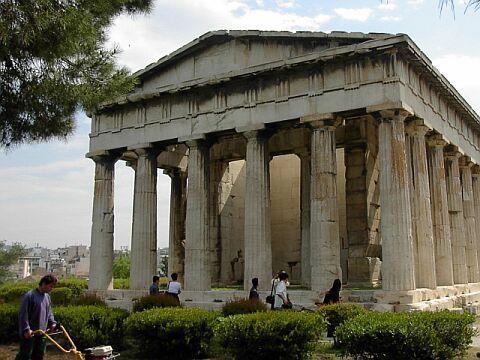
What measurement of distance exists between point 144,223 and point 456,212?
12.1 m

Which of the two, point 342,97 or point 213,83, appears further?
point 213,83

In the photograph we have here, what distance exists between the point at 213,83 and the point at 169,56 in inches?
101

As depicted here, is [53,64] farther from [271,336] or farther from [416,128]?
[416,128]

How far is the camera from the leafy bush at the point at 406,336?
848 cm

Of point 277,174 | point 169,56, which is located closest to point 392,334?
point 169,56

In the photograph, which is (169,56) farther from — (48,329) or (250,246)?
(48,329)

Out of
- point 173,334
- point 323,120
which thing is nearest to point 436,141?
point 323,120

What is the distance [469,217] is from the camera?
77.1 feet

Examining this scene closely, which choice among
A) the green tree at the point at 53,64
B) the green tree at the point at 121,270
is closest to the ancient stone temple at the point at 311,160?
the green tree at the point at 53,64

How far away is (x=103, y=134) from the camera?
22094 millimetres

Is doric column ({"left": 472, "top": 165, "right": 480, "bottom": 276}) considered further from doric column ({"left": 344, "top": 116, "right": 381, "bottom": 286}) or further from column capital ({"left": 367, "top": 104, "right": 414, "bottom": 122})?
column capital ({"left": 367, "top": 104, "right": 414, "bottom": 122})

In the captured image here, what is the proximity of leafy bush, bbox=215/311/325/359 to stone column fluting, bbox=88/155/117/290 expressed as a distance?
1274cm

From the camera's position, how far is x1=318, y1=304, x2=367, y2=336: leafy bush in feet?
37.4

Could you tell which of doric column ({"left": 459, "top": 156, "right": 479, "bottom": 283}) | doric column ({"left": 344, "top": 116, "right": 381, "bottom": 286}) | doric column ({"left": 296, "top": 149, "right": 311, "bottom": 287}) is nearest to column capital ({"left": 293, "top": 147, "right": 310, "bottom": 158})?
doric column ({"left": 296, "top": 149, "right": 311, "bottom": 287})
